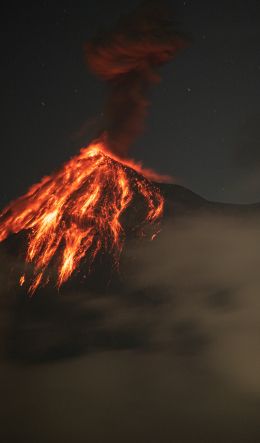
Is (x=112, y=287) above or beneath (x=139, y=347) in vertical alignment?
above

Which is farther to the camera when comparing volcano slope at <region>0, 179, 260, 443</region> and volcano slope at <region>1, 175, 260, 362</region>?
volcano slope at <region>1, 175, 260, 362</region>

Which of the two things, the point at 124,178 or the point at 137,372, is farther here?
the point at 124,178

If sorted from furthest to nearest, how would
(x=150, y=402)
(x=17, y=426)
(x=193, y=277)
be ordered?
(x=193, y=277)
(x=150, y=402)
(x=17, y=426)

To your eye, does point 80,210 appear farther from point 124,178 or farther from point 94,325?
point 94,325

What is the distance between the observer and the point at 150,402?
5119 centimetres

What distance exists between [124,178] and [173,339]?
66.5ft

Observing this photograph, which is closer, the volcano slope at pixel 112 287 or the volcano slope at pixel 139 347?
the volcano slope at pixel 139 347

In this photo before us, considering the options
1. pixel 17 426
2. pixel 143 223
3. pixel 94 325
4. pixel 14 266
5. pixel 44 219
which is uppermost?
pixel 143 223

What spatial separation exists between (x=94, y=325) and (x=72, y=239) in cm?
1083

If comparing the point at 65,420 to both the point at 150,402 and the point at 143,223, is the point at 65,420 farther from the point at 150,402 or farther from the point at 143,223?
the point at 143,223

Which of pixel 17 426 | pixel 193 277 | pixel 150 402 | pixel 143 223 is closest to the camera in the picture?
pixel 17 426

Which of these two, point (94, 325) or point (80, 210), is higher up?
point (80, 210)

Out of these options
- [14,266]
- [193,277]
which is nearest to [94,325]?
[14,266]

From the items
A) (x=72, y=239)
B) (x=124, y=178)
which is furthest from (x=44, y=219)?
(x=124, y=178)
